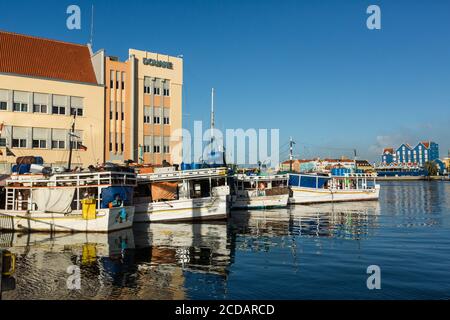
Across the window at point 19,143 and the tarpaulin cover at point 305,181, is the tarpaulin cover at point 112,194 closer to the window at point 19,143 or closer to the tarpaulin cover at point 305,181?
the window at point 19,143

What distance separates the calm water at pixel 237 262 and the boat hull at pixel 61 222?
1352mm

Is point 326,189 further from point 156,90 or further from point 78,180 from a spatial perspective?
point 78,180

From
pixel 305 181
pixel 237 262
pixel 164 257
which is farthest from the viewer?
pixel 305 181

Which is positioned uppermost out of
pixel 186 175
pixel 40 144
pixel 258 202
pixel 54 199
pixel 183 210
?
pixel 40 144

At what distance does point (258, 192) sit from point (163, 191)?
18793 millimetres

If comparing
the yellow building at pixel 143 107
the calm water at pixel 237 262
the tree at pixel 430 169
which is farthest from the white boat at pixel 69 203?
the tree at pixel 430 169

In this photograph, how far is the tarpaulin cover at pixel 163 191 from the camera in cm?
3362

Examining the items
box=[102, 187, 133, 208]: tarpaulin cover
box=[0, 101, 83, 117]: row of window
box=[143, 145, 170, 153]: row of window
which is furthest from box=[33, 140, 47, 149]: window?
box=[102, 187, 133, 208]: tarpaulin cover

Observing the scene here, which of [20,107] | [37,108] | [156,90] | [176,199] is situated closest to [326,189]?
[156,90]

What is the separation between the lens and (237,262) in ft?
56.8

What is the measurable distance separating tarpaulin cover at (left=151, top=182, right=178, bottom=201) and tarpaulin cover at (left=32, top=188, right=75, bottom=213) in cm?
755

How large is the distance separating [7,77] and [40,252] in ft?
105

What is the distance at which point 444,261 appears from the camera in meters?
17.5
